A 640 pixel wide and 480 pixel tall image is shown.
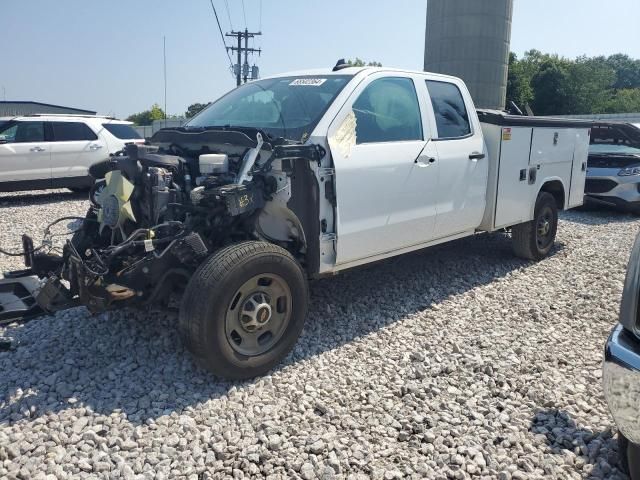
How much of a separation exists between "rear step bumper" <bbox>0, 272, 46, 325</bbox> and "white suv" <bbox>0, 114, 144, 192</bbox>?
22.4ft

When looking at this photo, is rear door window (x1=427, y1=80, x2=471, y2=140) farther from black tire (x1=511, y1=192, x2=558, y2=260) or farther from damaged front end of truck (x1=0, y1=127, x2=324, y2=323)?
black tire (x1=511, y1=192, x2=558, y2=260)

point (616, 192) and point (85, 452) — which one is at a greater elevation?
point (616, 192)

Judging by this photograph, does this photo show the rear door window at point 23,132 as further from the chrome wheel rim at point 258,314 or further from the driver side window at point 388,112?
the chrome wheel rim at point 258,314

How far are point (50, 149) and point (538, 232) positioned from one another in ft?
30.3

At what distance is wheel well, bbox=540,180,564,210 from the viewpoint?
652 cm

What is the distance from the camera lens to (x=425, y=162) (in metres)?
4.60

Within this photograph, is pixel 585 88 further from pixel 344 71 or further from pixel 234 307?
pixel 234 307

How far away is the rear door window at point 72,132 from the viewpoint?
11109mm

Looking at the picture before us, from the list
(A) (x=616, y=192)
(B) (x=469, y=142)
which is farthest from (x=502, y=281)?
(A) (x=616, y=192)

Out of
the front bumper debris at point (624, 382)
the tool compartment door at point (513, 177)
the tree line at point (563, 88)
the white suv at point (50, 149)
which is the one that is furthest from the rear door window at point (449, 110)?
the tree line at point (563, 88)

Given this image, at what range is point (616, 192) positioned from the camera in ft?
32.4

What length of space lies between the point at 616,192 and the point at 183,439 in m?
9.41

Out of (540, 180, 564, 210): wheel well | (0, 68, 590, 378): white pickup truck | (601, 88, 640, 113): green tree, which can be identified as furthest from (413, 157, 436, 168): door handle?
(601, 88, 640, 113): green tree

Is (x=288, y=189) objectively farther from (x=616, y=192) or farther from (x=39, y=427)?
(x=616, y=192)
